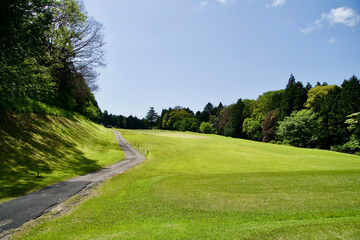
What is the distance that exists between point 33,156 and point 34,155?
0.75 ft

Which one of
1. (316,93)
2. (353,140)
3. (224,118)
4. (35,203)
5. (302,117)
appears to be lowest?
(35,203)

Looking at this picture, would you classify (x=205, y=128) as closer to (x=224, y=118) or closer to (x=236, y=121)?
(x=224, y=118)

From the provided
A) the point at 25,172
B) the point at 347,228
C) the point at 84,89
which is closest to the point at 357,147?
the point at 347,228

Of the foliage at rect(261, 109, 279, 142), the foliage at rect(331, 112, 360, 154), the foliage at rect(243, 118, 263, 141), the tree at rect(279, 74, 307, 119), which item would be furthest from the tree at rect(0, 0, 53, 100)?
the foliage at rect(243, 118, 263, 141)

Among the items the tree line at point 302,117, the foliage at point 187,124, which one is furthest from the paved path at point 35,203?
the foliage at point 187,124

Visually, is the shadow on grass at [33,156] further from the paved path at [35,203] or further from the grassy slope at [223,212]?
the grassy slope at [223,212]

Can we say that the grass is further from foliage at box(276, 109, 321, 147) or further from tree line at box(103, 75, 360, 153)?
foliage at box(276, 109, 321, 147)

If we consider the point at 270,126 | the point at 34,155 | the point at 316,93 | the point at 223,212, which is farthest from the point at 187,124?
the point at 223,212

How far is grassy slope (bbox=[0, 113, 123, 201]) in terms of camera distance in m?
10.3

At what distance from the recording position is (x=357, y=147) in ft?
113

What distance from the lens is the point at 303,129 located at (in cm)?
4181

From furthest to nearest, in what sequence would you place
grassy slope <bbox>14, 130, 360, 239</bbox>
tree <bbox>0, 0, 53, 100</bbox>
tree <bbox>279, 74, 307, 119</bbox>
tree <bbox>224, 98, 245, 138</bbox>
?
tree <bbox>224, 98, 245, 138</bbox>, tree <bbox>279, 74, 307, 119</bbox>, tree <bbox>0, 0, 53, 100</bbox>, grassy slope <bbox>14, 130, 360, 239</bbox>

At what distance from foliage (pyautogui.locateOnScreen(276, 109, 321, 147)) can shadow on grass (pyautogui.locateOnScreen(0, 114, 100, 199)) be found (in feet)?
155

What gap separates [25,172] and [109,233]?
11.0 metres
